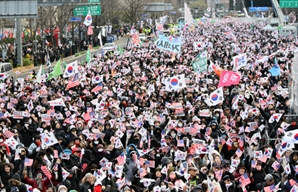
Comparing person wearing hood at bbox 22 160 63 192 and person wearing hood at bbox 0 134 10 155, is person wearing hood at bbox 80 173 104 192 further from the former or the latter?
person wearing hood at bbox 0 134 10 155

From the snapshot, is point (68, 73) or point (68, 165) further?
point (68, 73)

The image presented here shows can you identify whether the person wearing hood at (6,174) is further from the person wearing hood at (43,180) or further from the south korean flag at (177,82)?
the south korean flag at (177,82)

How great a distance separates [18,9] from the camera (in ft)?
132

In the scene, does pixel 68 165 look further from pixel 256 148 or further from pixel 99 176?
pixel 256 148

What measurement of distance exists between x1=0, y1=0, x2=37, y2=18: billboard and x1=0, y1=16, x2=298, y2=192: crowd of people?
54.8ft

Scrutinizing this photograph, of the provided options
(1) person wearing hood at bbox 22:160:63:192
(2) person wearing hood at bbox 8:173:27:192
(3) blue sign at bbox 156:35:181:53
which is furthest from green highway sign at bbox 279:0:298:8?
(2) person wearing hood at bbox 8:173:27:192

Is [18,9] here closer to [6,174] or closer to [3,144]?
[3,144]

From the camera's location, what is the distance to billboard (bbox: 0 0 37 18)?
39.8 meters

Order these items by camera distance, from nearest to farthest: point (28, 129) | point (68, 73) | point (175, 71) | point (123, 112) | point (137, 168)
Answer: point (137, 168)
point (28, 129)
point (123, 112)
point (68, 73)
point (175, 71)

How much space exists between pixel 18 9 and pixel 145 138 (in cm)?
2695

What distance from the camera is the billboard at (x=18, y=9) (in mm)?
39812

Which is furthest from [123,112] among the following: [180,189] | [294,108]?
[180,189]

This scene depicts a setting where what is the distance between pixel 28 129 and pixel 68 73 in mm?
7268

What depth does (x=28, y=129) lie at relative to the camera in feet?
54.8
